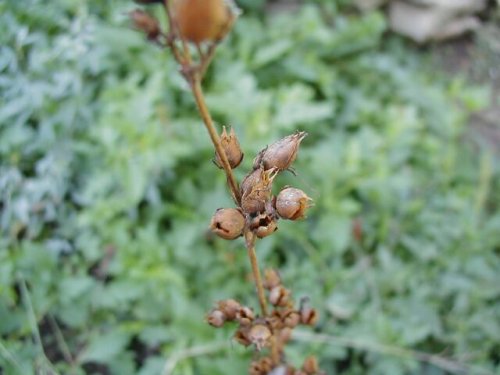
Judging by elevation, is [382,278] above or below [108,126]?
below

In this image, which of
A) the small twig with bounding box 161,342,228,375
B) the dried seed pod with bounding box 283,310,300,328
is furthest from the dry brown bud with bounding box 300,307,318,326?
the small twig with bounding box 161,342,228,375

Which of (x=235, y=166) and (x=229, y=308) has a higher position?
(x=235, y=166)

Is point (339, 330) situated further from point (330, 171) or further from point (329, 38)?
point (329, 38)

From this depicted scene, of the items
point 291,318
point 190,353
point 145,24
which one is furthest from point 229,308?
point 190,353

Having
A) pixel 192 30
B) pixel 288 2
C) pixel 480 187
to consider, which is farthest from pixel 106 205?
pixel 288 2

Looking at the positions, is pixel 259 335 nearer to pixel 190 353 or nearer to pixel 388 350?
pixel 190 353

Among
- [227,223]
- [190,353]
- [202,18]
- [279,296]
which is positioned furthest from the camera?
[190,353]

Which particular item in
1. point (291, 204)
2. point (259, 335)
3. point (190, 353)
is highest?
point (291, 204)

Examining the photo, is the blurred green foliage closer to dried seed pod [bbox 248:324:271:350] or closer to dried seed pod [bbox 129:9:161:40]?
dried seed pod [bbox 248:324:271:350]
